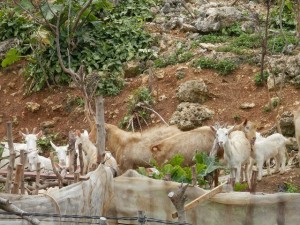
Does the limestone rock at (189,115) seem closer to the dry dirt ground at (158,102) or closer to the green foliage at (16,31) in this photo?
the dry dirt ground at (158,102)

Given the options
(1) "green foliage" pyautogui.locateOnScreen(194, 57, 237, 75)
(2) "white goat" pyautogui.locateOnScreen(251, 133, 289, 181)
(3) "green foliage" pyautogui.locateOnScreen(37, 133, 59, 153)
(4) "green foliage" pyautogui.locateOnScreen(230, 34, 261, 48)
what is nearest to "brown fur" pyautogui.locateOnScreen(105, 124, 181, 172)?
(2) "white goat" pyautogui.locateOnScreen(251, 133, 289, 181)

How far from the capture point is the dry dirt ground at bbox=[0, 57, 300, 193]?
1819 cm

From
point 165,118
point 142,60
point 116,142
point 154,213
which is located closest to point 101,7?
point 142,60

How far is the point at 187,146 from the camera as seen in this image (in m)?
14.6

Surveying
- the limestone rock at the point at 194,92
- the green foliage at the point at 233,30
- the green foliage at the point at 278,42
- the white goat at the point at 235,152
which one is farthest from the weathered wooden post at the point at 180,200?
the green foliage at the point at 233,30

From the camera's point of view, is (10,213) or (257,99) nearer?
(10,213)

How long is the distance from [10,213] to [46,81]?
548 inches

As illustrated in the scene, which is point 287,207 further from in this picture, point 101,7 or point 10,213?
point 101,7

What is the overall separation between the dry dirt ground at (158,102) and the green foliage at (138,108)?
267mm

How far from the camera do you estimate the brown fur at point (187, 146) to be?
14459 mm

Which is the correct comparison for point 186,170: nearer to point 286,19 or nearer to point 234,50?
point 234,50

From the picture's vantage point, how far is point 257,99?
18.5 m

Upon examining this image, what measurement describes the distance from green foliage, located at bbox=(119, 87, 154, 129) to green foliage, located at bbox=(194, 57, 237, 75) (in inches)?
55.6

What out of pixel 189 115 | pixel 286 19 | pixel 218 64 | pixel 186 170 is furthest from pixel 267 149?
pixel 286 19
